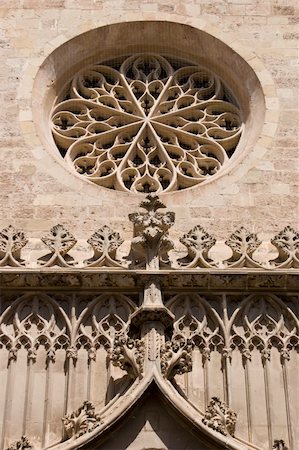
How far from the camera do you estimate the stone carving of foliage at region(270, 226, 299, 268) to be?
1305 cm

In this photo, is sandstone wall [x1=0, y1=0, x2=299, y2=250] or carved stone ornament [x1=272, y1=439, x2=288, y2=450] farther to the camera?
sandstone wall [x1=0, y1=0, x2=299, y2=250]

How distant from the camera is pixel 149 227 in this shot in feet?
42.6

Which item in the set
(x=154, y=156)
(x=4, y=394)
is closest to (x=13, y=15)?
(x=154, y=156)

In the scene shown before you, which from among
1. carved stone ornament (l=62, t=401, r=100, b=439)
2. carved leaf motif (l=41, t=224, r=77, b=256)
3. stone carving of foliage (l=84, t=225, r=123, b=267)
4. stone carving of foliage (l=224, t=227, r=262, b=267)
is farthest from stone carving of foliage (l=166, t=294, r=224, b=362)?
carved stone ornament (l=62, t=401, r=100, b=439)

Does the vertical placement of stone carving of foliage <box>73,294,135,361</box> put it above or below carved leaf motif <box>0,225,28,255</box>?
below

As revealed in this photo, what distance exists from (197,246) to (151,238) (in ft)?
2.16

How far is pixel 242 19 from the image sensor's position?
16609 millimetres

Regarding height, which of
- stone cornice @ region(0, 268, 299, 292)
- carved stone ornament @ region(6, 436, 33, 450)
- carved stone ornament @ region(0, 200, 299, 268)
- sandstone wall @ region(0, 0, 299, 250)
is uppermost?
sandstone wall @ region(0, 0, 299, 250)

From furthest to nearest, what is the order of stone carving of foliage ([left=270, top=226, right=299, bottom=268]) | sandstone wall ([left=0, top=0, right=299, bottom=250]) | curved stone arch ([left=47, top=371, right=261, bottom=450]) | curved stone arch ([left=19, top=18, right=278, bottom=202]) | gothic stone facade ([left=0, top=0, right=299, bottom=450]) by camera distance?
curved stone arch ([left=19, top=18, right=278, bottom=202]) < sandstone wall ([left=0, top=0, right=299, bottom=250]) < stone carving of foliage ([left=270, top=226, right=299, bottom=268]) < gothic stone facade ([left=0, top=0, right=299, bottom=450]) < curved stone arch ([left=47, top=371, right=261, bottom=450])

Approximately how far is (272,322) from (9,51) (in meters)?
6.44

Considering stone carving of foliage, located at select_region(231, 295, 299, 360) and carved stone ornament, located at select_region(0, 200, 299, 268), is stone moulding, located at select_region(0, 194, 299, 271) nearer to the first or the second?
carved stone ornament, located at select_region(0, 200, 299, 268)

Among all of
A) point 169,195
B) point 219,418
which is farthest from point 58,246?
point 219,418

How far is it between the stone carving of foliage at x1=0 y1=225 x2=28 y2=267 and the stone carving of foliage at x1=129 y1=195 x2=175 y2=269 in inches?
57.4

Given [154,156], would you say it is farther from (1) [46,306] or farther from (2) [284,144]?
(1) [46,306]
